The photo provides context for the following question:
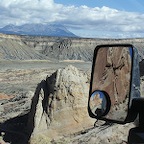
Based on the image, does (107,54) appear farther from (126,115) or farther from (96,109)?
(126,115)

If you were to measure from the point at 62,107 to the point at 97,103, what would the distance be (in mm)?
7035

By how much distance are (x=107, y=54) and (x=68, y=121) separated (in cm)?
701

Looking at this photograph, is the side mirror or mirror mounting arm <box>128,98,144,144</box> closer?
mirror mounting arm <box>128,98,144,144</box>

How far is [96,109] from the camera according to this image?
259cm

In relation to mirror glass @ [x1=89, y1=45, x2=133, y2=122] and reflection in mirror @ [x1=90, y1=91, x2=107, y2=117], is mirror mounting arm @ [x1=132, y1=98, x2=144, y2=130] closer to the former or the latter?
mirror glass @ [x1=89, y1=45, x2=133, y2=122]

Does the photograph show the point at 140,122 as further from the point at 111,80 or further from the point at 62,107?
the point at 62,107

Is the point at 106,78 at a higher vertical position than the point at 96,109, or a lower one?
higher

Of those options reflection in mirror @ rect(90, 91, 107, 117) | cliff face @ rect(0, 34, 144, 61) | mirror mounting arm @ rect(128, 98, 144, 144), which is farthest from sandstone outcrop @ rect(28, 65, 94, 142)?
cliff face @ rect(0, 34, 144, 61)

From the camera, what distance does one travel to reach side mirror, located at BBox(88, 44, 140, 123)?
2.14 meters

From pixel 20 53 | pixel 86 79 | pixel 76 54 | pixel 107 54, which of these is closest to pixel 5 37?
pixel 20 53

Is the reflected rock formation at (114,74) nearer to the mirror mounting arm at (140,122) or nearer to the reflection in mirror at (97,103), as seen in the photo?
the reflection in mirror at (97,103)

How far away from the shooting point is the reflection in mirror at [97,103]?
2.36 m

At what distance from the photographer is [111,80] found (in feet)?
8.46

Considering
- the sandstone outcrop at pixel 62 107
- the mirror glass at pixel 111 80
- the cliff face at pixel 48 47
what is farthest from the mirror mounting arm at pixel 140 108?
the cliff face at pixel 48 47
